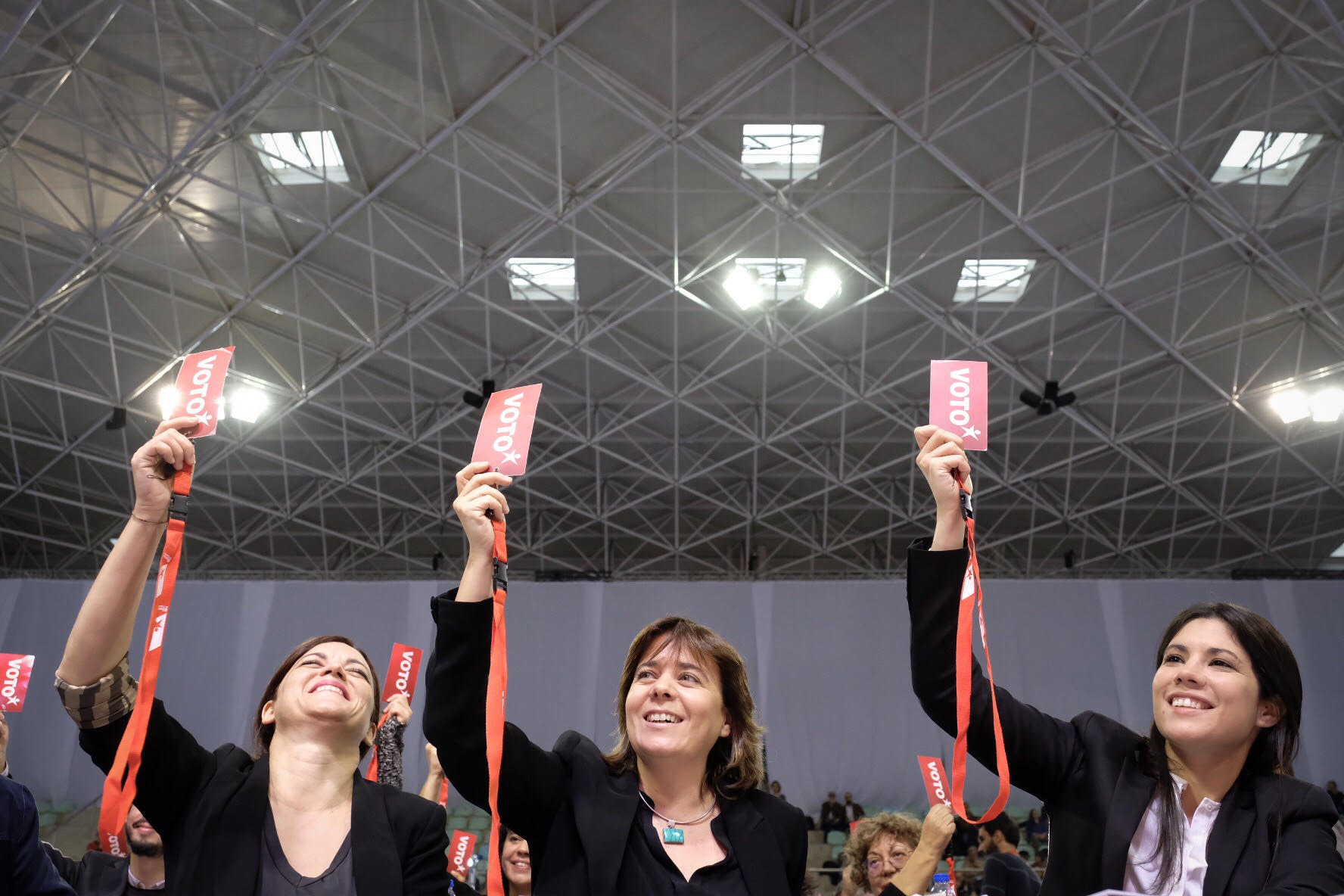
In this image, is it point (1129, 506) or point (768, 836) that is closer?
point (768, 836)

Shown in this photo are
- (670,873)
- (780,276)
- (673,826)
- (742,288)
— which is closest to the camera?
(670,873)

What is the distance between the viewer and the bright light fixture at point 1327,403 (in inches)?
466

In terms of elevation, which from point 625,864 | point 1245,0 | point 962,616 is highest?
point 1245,0

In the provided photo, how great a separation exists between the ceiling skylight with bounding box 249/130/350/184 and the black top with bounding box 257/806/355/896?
27.4 ft

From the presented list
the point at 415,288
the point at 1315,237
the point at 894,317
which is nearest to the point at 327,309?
the point at 415,288

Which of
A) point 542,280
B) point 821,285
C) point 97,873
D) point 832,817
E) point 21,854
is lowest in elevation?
point 97,873

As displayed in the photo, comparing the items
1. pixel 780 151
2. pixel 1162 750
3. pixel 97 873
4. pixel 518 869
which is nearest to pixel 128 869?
pixel 97 873

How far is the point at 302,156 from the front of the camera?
9867 millimetres

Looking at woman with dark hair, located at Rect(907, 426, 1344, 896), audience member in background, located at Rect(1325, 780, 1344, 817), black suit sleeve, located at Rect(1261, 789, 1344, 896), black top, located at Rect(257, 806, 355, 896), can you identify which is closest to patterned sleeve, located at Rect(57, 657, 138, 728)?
black top, located at Rect(257, 806, 355, 896)

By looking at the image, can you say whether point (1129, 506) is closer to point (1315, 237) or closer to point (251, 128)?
point (1315, 237)

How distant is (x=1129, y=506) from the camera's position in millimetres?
16172

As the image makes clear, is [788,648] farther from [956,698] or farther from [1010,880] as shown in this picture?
[956,698]

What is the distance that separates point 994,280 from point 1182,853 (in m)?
10.3

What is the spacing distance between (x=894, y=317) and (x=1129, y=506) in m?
6.14
